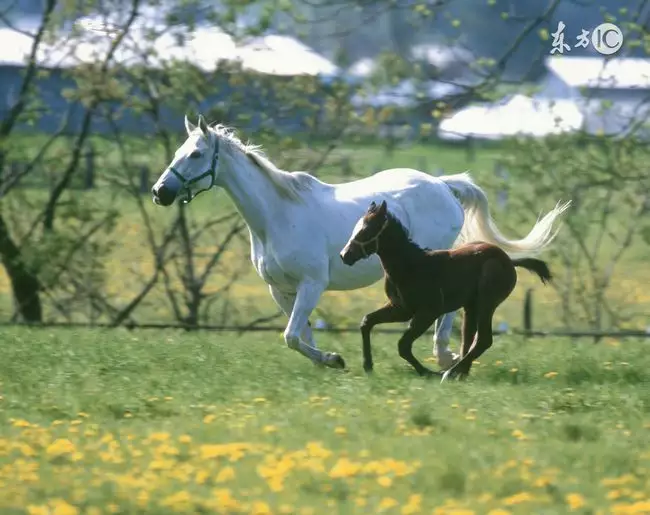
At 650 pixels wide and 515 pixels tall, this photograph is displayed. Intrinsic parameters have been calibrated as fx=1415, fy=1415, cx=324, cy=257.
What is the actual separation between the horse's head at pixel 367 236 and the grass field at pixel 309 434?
936 millimetres

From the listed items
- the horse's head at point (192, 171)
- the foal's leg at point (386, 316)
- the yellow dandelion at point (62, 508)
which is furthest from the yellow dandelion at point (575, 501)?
the horse's head at point (192, 171)

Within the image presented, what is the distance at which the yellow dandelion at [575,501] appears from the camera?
673cm

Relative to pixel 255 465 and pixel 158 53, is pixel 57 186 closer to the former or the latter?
pixel 158 53

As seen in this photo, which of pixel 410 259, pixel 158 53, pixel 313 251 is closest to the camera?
pixel 410 259

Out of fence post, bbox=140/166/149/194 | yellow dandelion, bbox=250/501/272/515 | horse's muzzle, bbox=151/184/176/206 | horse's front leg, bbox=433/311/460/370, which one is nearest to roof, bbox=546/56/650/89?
fence post, bbox=140/166/149/194

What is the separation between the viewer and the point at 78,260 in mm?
17688

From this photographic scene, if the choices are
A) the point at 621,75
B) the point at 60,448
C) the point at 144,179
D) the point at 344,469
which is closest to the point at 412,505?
the point at 344,469

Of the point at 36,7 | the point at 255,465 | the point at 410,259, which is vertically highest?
the point at 36,7

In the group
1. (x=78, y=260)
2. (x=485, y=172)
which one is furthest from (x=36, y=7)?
(x=485, y=172)

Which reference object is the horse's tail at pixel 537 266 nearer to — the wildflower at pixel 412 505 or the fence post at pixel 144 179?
the wildflower at pixel 412 505

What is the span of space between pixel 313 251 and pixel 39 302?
743 cm

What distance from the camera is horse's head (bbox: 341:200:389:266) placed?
34.2 ft

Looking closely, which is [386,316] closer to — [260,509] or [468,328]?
[468,328]

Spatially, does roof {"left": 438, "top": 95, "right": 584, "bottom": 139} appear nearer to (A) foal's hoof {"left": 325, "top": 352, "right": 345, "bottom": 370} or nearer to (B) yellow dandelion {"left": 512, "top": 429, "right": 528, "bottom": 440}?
(A) foal's hoof {"left": 325, "top": 352, "right": 345, "bottom": 370}
